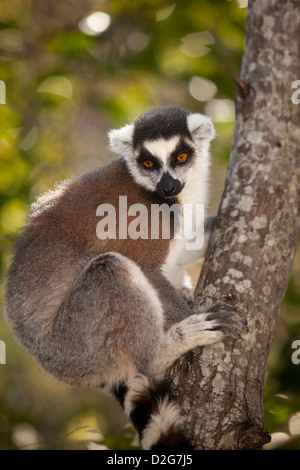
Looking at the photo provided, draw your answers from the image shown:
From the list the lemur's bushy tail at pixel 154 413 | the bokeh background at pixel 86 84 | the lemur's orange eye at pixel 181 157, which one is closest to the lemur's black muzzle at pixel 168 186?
the lemur's orange eye at pixel 181 157

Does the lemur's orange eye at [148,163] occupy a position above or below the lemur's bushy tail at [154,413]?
above

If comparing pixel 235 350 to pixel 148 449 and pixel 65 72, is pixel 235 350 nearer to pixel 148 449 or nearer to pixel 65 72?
pixel 148 449

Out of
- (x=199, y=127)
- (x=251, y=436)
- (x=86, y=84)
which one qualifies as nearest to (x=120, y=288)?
(x=251, y=436)

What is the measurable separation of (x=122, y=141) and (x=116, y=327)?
1.76m

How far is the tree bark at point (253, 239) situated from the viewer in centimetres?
282

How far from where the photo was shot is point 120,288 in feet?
11.4

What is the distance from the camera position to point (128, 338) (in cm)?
347

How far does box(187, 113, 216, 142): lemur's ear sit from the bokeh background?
80 cm

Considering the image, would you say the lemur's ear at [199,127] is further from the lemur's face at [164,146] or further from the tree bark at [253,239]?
the tree bark at [253,239]

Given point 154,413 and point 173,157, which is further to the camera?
point 173,157

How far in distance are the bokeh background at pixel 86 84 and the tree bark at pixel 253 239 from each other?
0.96m

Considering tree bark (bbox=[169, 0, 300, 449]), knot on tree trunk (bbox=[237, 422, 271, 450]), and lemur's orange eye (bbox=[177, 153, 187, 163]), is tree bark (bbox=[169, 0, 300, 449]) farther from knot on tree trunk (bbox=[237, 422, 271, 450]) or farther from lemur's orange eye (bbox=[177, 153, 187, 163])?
lemur's orange eye (bbox=[177, 153, 187, 163])

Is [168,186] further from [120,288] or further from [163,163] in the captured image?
[120,288]

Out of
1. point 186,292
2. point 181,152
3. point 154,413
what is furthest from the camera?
point 186,292
